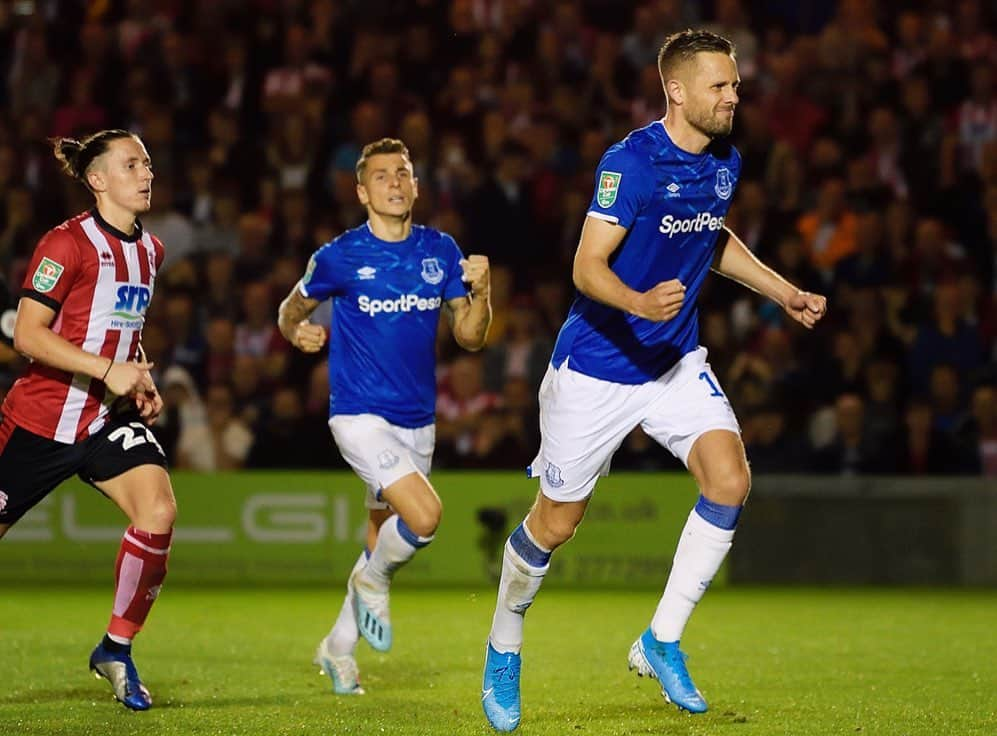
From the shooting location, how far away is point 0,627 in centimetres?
1033

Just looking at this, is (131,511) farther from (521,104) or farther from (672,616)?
(521,104)

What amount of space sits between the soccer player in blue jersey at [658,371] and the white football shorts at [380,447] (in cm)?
118

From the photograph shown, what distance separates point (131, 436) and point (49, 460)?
0.35 metres

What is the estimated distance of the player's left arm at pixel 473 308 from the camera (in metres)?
7.70

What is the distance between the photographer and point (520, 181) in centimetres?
1555

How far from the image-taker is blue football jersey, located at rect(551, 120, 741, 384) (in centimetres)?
640

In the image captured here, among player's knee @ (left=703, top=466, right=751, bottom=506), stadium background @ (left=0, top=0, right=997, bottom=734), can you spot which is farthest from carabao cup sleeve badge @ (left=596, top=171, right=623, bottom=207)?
stadium background @ (left=0, top=0, right=997, bottom=734)

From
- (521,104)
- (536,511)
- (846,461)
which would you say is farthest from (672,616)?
(521,104)

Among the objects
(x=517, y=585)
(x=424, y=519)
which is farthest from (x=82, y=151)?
(x=517, y=585)

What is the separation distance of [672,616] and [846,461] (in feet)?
25.7

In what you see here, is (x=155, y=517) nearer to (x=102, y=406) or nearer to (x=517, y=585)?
(x=102, y=406)

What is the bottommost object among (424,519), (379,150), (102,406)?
(424,519)

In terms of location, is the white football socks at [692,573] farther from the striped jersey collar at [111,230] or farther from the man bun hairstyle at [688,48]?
the striped jersey collar at [111,230]

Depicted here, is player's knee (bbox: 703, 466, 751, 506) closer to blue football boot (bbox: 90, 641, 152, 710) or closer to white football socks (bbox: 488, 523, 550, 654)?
white football socks (bbox: 488, 523, 550, 654)
